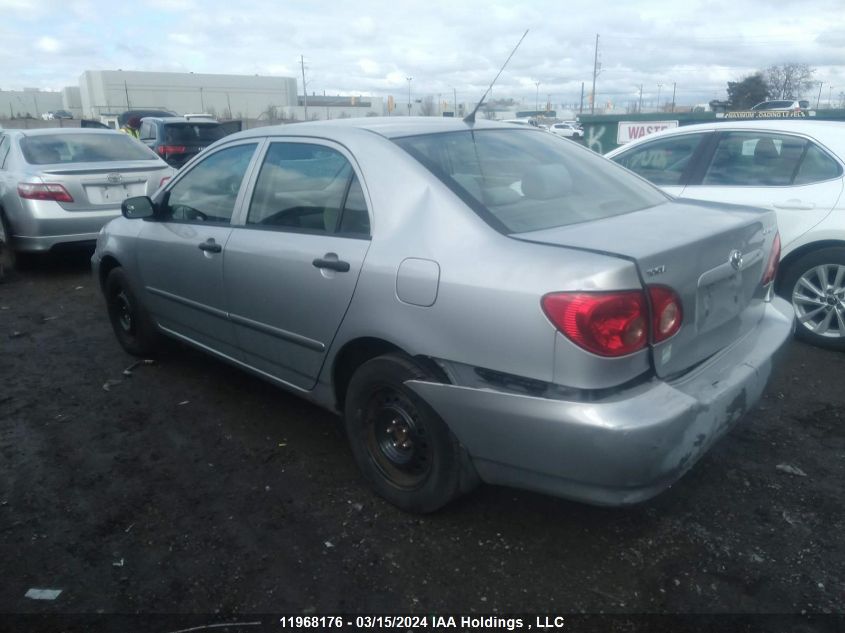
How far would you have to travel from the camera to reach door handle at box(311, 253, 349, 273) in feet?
9.53

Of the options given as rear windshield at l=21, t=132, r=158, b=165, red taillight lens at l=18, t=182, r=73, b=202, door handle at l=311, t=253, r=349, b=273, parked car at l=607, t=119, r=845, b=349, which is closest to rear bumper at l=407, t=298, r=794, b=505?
door handle at l=311, t=253, r=349, b=273

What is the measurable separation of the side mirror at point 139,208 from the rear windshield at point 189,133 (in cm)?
1029

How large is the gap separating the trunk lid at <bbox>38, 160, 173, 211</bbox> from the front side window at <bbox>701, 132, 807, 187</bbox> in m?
5.75

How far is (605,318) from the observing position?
2.22m

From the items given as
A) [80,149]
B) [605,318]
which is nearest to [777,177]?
[605,318]

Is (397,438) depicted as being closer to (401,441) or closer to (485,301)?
(401,441)

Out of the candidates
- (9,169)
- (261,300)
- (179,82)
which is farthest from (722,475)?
(179,82)

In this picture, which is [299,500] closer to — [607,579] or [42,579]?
[42,579]

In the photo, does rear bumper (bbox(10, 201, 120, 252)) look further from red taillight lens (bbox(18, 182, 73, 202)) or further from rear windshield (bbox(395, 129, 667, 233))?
rear windshield (bbox(395, 129, 667, 233))

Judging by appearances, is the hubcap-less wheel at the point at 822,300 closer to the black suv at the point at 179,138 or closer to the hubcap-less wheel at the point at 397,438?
the hubcap-less wheel at the point at 397,438

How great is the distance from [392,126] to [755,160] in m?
3.20

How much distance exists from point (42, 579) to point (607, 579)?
85.0 inches

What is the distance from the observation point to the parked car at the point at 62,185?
7070 mm

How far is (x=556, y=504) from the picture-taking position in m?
3.04
